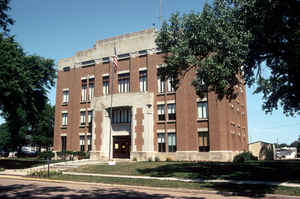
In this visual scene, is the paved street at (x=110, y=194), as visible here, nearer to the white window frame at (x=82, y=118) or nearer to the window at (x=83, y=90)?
the white window frame at (x=82, y=118)

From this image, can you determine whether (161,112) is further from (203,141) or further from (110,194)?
(110,194)

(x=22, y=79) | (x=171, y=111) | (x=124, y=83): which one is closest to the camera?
(x=22, y=79)

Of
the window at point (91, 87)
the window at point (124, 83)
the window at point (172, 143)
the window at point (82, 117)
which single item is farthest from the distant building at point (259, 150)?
the window at point (82, 117)

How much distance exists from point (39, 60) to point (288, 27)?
27050 millimetres

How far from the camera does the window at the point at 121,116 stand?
1462 inches

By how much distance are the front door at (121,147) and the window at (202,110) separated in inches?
391

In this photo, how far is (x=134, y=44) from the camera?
3856cm

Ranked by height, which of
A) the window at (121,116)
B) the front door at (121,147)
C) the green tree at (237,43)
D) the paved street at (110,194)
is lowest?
the paved street at (110,194)

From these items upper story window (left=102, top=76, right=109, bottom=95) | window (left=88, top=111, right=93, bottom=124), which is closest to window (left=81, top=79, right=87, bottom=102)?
window (left=88, top=111, right=93, bottom=124)

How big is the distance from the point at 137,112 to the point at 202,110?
791 centimetres

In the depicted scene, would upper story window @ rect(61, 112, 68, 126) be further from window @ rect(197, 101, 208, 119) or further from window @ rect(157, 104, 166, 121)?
window @ rect(197, 101, 208, 119)

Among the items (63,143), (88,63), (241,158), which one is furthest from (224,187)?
(63,143)

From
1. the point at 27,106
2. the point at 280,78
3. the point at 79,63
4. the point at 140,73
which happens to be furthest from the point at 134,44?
the point at 280,78

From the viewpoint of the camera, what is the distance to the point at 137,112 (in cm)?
3538
